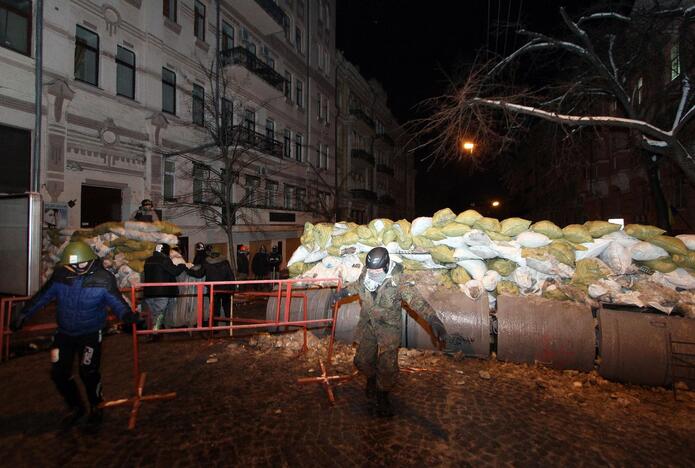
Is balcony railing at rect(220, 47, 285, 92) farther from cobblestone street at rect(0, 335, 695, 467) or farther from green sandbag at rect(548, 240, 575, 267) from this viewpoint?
green sandbag at rect(548, 240, 575, 267)

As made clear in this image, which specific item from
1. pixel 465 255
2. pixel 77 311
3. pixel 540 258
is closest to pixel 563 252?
pixel 540 258

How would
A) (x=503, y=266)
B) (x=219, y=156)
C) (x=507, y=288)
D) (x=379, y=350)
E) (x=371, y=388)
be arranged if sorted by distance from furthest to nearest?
(x=219, y=156) → (x=503, y=266) → (x=507, y=288) → (x=371, y=388) → (x=379, y=350)

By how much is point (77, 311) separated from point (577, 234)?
6646 mm

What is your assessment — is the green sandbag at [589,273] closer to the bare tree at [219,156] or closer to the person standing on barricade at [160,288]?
the person standing on barricade at [160,288]

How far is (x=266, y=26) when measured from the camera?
17.5 metres

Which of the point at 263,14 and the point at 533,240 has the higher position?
the point at 263,14

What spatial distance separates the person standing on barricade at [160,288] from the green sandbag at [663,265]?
297 inches

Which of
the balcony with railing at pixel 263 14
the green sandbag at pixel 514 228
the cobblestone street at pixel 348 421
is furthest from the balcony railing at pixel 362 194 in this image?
the cobblestone street at pixel 348 421

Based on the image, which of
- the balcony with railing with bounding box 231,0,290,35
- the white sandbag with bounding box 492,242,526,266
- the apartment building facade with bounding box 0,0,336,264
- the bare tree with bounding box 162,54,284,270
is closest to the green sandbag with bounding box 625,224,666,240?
the white sandbag with bounding box 492,242,526,266

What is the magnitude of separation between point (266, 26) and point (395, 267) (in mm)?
18022

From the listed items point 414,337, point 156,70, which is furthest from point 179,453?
point 156,70

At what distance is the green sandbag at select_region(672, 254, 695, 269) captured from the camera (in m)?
5.14

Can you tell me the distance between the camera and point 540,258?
544 cm

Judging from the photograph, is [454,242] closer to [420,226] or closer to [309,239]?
[420,226]
